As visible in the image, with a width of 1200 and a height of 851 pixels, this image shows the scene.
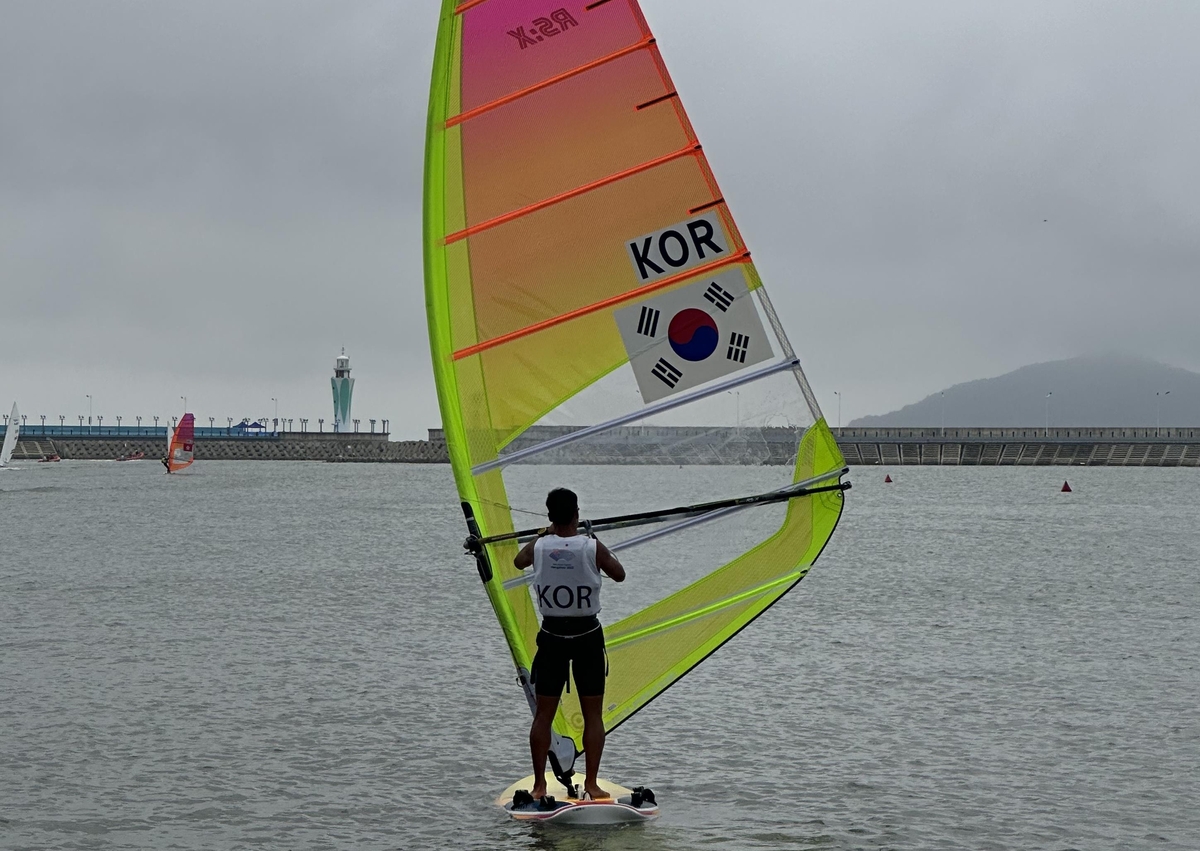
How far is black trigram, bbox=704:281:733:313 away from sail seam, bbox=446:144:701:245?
0.61 meters

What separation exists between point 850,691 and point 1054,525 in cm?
2916

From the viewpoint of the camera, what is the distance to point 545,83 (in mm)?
7285

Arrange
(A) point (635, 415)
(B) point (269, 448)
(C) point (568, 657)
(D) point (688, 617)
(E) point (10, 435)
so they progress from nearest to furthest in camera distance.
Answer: (C) point (568, 657), (A) point (635, 415), (D) point (688, 617), (E) point (10, 435), (B) point (269, 448)

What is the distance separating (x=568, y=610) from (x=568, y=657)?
25 cm

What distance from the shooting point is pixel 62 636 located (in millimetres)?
15430

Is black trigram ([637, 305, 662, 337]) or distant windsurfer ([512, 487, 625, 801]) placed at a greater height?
black trigram ([637, 305, 662, 337])

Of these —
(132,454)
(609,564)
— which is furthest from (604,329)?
(132,454)

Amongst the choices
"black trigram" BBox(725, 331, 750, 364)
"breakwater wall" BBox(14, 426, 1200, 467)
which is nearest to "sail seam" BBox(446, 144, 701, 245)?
"black trigram" BBox(725, 331, 750, 364)

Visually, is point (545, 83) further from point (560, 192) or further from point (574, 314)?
point (574, 314)

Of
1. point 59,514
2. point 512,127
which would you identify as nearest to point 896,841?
point 512,127

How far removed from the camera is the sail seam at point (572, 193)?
7.20 metres

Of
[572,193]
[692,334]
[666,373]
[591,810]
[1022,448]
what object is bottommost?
[591,810]

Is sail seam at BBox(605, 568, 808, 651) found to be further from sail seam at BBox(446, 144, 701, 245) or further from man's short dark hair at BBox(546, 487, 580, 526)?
sail seam at BBox(446, 144, 701, 245)

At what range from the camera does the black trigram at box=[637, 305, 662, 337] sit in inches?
286
